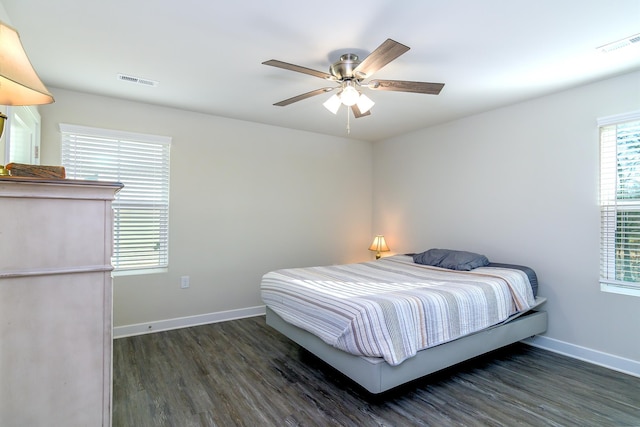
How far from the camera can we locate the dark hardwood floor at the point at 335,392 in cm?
214

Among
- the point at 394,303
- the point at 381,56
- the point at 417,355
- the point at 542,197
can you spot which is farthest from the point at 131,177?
the point at 542,197

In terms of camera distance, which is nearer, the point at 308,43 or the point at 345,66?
the point at 308,43

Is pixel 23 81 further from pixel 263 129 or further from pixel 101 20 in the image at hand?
pixel 263 129

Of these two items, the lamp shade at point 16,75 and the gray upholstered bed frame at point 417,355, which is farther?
the gray upholstered bed frame at point 417,355

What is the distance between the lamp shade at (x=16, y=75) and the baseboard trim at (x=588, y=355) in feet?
13.9

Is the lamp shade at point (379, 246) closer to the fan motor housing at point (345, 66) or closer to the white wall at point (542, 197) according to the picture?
the white wall at point (542, 197)

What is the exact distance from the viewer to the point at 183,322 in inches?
151

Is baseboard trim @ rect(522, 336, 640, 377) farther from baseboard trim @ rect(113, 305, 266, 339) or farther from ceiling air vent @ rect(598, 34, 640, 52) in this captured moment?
baseboard trim @ rect(113, 305, 266, 339)

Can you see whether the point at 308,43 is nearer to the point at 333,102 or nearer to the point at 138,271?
the point at 333,102

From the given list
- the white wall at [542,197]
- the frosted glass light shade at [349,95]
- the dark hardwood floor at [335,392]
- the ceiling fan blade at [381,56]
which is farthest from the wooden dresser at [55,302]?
the white wall at [542,197]

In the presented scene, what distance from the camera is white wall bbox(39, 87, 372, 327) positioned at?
356cm

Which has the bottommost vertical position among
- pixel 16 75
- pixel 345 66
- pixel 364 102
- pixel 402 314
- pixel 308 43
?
pixel 402 314

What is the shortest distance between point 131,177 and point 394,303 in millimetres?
3043

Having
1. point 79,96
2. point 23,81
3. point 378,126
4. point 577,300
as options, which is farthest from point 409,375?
point 79,96
